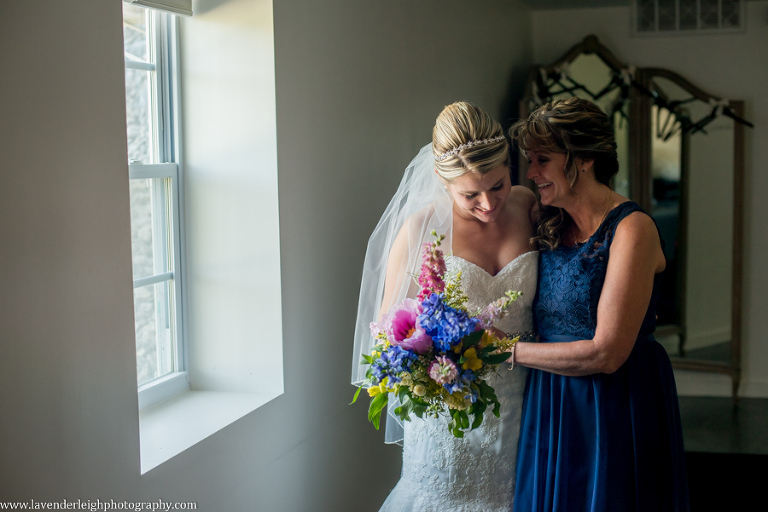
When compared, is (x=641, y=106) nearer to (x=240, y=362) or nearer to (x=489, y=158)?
(x=489, y=158)

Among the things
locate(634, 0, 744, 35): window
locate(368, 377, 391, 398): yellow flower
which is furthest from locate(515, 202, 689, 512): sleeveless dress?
locate(634, 0, 744, 35): window

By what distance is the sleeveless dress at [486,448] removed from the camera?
198 cm

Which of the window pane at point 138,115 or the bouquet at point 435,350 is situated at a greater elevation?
the window pane at point 138,115

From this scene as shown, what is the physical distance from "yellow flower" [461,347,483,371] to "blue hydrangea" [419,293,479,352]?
4 centimetres

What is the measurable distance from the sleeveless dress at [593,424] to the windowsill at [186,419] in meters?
0.77

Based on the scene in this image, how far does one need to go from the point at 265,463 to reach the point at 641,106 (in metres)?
3.72

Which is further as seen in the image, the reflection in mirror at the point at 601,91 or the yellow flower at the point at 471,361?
the reflection in mirror at the point at 601,91

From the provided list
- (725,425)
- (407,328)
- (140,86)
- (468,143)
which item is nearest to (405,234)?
(468,143)

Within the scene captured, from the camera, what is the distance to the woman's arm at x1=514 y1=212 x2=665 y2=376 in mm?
1787

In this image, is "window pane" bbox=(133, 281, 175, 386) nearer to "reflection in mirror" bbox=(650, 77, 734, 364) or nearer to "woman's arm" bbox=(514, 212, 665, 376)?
"woman's arm" bbox=(514, 212, 665, 376)

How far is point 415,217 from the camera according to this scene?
195 cm

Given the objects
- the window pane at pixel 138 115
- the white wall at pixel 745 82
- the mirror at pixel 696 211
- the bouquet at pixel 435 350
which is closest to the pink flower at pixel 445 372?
the bouquet at pixel 435 350

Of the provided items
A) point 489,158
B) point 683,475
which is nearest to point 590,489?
point 683,475

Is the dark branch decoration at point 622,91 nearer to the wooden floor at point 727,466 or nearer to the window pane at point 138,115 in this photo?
the wooden floor at point 727,466
